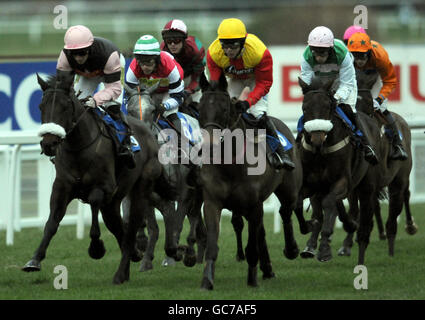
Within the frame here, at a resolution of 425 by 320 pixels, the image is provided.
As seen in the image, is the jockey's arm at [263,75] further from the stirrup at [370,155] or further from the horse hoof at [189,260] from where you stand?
the horse hoof at [189,260]

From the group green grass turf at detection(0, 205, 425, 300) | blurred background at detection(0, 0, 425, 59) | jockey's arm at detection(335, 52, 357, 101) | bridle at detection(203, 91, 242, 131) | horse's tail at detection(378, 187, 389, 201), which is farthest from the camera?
blurred background at detection(0, 0, 425, 59)

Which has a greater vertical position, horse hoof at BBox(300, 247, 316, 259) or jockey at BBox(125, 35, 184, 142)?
jockey at BBox(125, 35, 184, 142)

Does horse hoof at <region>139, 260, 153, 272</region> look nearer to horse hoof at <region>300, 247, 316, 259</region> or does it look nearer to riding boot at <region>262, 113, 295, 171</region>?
horse hoof at <region>300, 247, 316, 259</region>

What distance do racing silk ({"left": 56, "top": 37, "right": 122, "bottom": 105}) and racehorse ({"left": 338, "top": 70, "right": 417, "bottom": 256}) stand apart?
3.02 m

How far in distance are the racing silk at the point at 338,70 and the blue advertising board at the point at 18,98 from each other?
203 inches

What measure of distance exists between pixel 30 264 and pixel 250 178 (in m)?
1.89

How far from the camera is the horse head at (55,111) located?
7977 mm

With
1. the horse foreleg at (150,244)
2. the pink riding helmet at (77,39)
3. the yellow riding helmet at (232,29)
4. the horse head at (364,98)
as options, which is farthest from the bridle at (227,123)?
the horse head at (364,98)

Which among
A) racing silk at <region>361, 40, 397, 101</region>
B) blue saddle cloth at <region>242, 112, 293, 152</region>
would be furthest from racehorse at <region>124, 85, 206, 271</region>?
racing silk at <region>361, 40, 397, 101</region>

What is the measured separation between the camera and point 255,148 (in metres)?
8.67

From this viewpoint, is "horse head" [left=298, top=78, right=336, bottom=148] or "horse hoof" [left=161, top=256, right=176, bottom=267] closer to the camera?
"horse head" [left=298, top=78, right=336, bottom=148]

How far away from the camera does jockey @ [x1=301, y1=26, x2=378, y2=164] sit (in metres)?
9.84

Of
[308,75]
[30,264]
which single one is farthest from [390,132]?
[30,264]

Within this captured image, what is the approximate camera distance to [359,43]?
10.8m
